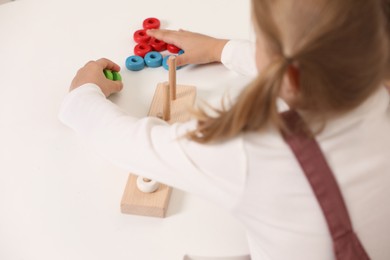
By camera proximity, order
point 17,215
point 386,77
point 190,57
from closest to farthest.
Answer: point 386,77, point 17,215, point 190,57

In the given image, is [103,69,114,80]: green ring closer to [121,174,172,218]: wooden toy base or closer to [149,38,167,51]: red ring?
[149,38,167,51]: red ring

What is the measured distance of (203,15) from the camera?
3.01 feet

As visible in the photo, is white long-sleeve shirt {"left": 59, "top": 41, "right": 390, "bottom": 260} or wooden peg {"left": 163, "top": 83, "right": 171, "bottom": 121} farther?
wooden peg {"left": 163, "top": 83, "right": 171, "bottom": 121}

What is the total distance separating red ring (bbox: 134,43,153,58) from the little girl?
24cm

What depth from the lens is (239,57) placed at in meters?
0.78

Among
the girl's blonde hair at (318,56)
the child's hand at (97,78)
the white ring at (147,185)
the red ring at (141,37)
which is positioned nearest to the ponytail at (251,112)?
the girl's blonde hair at (318,56)

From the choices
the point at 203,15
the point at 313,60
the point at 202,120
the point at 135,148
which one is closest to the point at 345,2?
the point at 313,60

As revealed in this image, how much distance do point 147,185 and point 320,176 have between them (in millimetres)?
242

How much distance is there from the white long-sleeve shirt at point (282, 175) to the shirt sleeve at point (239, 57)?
259 mm

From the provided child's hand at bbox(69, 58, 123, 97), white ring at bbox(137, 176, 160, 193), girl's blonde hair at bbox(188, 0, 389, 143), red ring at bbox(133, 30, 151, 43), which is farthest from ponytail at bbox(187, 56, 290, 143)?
red ring at bbox(133, 30, 151, 43)

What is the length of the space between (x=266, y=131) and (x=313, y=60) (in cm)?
9

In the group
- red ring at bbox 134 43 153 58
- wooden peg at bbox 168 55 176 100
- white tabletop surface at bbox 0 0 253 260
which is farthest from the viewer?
red ring at bbox 134 43 153 58

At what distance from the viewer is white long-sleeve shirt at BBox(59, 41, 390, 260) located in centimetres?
48

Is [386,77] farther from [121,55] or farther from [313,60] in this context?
A: [121,55]
